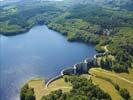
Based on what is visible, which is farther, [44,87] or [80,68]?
[80,68]

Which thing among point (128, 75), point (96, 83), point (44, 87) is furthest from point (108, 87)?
point (44, 87)

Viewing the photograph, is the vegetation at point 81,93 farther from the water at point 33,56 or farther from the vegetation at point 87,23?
the vegetation at point 87,23

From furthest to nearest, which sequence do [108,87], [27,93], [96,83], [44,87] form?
[96,83]
[44,87]
[108,87]
[27,93]

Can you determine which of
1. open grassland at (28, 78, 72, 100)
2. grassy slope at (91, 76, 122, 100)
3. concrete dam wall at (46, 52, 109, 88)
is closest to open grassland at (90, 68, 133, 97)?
grassy slope at (91, 76, 122, 100)

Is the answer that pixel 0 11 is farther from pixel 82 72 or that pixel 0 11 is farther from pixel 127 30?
pixel 82 72

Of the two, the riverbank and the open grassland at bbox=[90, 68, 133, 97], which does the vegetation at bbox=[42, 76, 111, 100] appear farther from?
the open grassland at bbox=[90, 68, 133, 97]

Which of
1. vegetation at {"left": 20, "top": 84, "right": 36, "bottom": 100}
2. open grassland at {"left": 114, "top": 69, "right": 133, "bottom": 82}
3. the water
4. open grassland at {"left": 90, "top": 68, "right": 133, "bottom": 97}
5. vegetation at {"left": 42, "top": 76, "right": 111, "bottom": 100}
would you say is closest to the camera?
vegetation at {"left": 42, "top": 76, "right": 111, "bottom": 100}

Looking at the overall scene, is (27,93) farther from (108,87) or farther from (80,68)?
(80,68)
